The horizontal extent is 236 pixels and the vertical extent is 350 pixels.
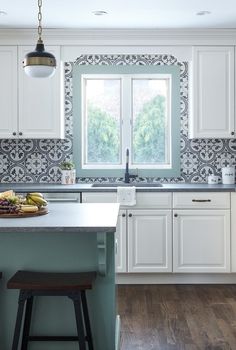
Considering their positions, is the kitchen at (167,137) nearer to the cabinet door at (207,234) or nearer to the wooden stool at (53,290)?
the cabinet door at (207,234)

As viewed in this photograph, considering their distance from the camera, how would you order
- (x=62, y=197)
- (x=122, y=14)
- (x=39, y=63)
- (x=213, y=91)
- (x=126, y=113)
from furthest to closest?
(x=126, y=113)
(x=213, y=91)
(x=62, y=197)
(x=122, y=14)
(x=39, y=63)

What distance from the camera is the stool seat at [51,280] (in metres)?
2.41

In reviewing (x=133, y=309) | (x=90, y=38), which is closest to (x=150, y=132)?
(x=90, y=38)

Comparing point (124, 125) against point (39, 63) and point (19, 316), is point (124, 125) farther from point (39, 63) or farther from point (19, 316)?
point (19, 316)

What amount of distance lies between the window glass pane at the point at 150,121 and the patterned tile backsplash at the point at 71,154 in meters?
0.19

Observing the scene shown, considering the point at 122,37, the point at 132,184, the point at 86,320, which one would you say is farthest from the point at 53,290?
the point at 122,37

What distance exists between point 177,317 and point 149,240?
976 mm

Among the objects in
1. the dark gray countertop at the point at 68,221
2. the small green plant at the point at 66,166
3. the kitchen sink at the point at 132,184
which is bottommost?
the dark gray countertop at the point at 68,221

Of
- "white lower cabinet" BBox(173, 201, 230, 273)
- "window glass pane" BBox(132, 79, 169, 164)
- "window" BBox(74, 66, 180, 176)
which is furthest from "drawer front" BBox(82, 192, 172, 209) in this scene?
"window glass pane" BBox(132, 79, 169, 164)

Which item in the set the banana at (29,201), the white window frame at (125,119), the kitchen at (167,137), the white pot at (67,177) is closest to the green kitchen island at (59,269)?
the banana at (29,201)

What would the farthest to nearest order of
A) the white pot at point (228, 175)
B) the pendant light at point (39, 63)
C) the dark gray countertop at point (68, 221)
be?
the white pot at point (228, 175) < the pendant light at point (39, 63) < the dark gray countertop at point (68, 221)

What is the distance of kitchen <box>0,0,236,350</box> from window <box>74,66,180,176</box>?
0.05 m

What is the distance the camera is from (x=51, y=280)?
2.49 metres

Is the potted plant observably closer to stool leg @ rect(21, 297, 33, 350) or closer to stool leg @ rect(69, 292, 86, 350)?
stool leg @ rect(21, 297, 33, 350)
